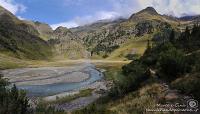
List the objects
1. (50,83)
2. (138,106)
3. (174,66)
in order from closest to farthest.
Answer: (138,106) < (174,66) < (50,83)

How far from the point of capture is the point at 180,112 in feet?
82.3

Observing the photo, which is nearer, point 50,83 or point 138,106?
point 138,106

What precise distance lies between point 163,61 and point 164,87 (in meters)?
7.88

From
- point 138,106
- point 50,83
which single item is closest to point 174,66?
point 138,106

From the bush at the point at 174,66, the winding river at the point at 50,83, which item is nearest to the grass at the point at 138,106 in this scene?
the bush at the point at 174,66

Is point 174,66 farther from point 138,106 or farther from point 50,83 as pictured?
point 50,83

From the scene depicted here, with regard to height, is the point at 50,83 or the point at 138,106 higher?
the point at 138,106

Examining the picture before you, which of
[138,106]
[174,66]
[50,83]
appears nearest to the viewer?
[138,106]

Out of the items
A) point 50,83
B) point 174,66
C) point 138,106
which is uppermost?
point 174,66

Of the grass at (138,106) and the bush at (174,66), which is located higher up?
the bush at (174,66)

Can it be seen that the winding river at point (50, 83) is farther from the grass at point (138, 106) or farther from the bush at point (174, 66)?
the grass at point (138, 106)

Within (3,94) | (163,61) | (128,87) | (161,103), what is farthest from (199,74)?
(3,94)

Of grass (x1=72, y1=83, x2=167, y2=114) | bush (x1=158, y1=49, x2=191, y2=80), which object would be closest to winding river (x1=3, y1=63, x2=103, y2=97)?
bush (x1=158, y1=49, x2=191, y2=80)

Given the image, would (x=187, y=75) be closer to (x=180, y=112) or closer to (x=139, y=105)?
(x=139, y=105)
